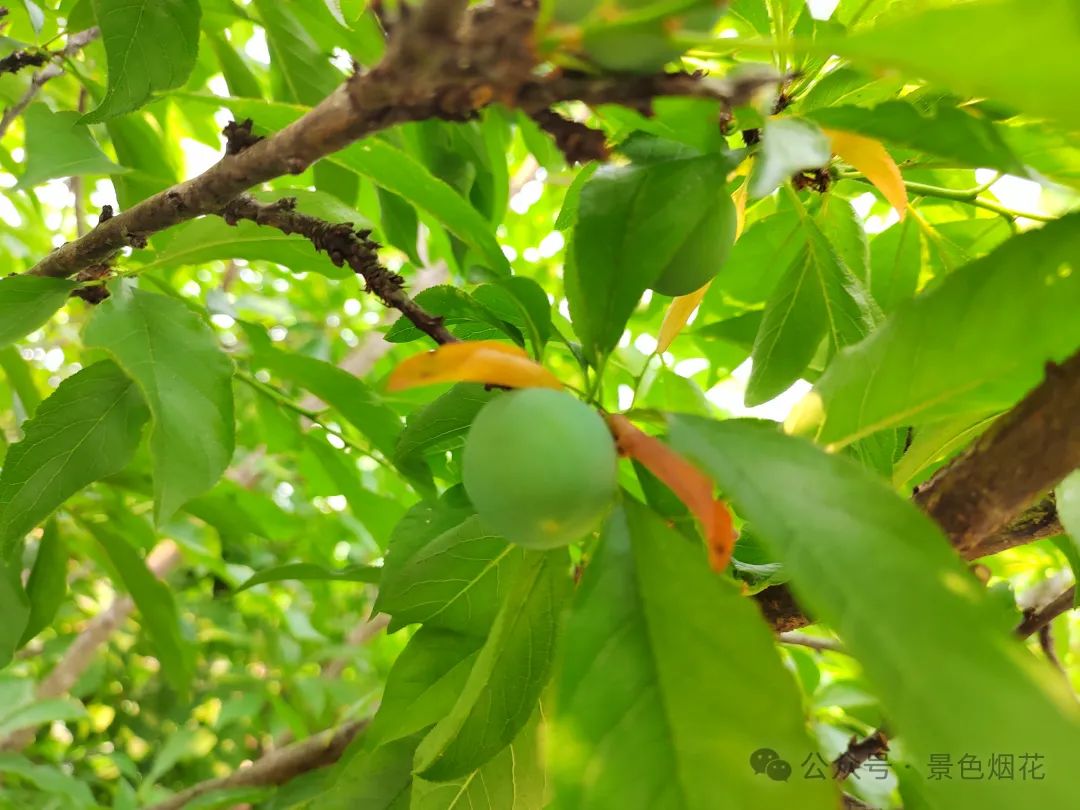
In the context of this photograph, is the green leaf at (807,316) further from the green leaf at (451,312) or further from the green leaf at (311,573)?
the green leaf at (311,573)

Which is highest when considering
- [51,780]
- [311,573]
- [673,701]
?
[311,573]

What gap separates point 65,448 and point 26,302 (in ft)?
0.38

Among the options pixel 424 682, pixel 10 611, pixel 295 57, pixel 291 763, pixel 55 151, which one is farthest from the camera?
pixel 291 763

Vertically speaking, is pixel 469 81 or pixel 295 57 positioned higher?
pixel 295 57

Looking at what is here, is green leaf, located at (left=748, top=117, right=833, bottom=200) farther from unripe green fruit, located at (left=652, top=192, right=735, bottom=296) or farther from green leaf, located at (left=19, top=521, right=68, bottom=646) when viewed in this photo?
green leaf, located at (left=19, top=521, right=68, bottom=646)

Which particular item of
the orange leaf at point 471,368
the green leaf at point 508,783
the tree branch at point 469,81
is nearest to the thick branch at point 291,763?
the green leaf at point 508,783

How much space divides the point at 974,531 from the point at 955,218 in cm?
54

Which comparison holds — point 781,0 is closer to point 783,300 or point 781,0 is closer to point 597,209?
point 783,300

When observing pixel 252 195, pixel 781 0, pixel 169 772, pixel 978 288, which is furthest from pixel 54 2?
pixel 169 772

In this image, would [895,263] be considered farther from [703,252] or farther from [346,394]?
[346,394]

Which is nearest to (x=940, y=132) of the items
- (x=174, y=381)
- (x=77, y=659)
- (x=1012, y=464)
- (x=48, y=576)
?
(x=1012, y=464)

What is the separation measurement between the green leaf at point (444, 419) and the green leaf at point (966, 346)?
225mm

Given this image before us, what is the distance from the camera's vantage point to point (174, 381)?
557 mm

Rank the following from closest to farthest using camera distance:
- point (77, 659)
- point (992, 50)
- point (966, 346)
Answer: point (992, 50), point (966, 346), point (77, 659)
